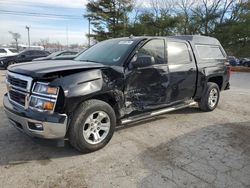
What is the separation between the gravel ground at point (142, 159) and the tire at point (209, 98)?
1098mm

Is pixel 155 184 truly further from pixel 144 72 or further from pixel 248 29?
pixel 248 29

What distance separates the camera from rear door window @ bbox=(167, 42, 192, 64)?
5.38 m

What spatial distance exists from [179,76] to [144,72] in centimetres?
108

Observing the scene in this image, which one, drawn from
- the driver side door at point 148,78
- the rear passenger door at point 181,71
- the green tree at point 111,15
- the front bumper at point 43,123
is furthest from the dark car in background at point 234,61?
the front bumper at point 43,123

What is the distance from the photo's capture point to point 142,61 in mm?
4648

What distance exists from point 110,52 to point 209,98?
9.99ft

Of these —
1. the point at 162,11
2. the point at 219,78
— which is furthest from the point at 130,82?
the point at 162,11

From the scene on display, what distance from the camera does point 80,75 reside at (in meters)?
3.80

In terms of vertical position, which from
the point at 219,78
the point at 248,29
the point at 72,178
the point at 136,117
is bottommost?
the point at 72,178

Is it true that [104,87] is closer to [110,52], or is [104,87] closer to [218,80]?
[110,52]

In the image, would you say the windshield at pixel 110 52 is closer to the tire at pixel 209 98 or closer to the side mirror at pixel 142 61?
the side mirror at pixel 142 61

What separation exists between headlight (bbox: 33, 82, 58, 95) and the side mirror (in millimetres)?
1553

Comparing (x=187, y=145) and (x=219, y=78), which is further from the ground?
(x=219, y=78)

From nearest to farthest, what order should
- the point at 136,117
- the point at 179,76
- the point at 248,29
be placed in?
the point at 136,117, the point at 179,76, the point at 248,29
